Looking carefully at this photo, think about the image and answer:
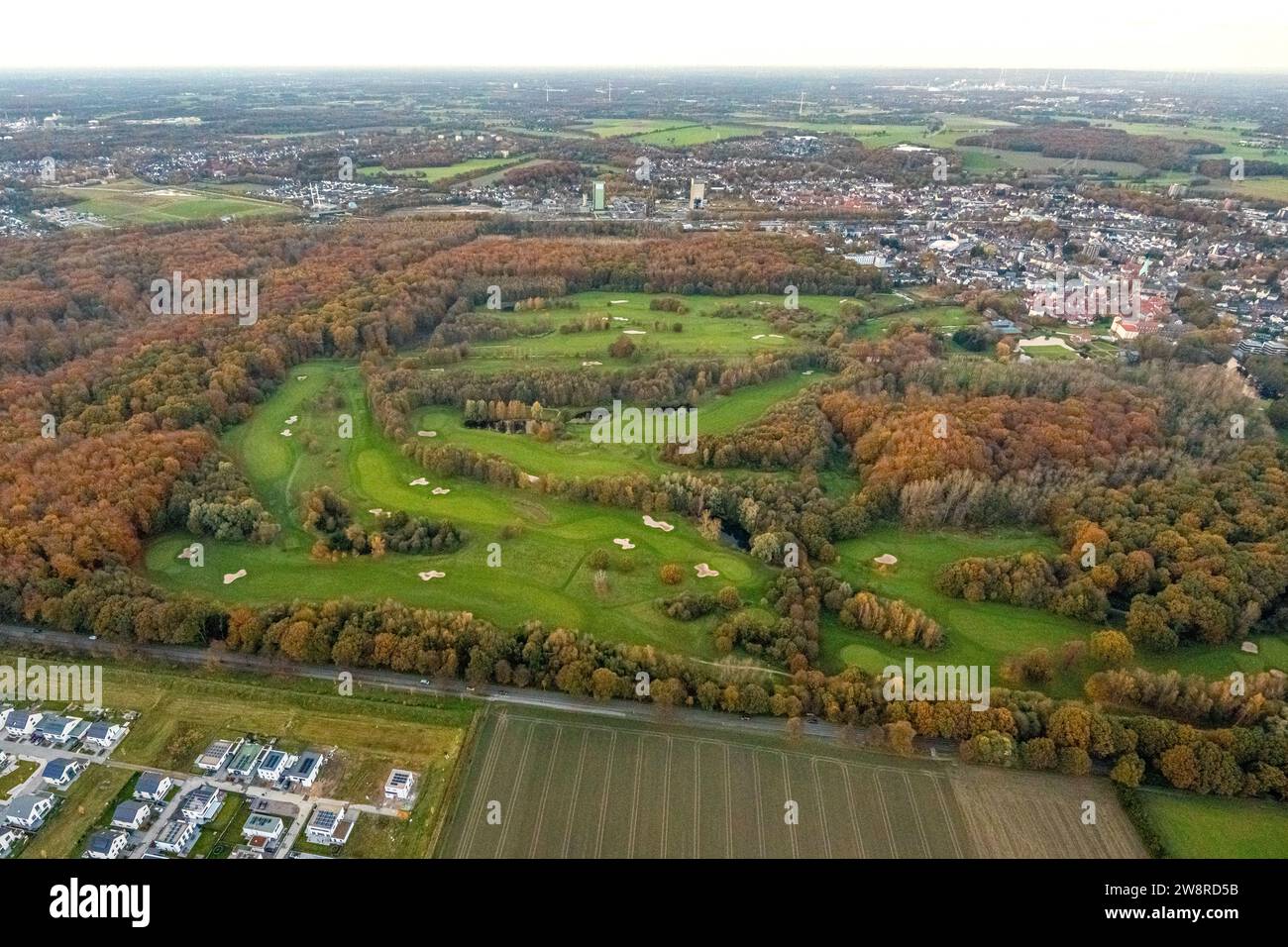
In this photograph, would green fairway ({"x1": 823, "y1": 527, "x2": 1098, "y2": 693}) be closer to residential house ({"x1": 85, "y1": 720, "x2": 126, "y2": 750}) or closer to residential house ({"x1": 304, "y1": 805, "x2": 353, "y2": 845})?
residential house ({"x1": 304, "y1": 805, "x2": 353, "y2": 845})

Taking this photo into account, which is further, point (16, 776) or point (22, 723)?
point (22, 723)

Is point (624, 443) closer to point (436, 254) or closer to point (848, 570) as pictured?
point (848, 570)

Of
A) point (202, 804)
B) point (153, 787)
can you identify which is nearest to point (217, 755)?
point (153, 787)

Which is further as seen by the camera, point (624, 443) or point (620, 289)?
point (620, 289)

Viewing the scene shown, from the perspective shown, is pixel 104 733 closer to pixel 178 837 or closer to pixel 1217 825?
pixel 178 837

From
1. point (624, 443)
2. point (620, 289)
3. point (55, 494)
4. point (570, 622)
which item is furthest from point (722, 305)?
point (55, 494)

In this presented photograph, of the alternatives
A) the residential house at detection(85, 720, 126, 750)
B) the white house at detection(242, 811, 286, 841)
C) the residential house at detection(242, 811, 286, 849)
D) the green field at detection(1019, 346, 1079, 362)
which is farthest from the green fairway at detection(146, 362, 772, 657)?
the green field at detection(1019, 346, 1079, 362)

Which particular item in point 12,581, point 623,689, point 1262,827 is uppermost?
point 12,581
